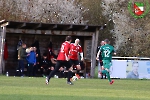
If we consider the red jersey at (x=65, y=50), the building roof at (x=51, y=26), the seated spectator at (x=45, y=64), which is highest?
the building roof at (x=51, y=26)

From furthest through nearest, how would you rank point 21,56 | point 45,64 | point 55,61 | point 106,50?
A: point 45,64 → point 55,61 → point 21,56 → point 106,50

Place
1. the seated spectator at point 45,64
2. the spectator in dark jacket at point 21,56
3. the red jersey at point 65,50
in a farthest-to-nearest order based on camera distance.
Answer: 1. the seated spectator at point 45,64
2. the spectator in dark jacket at point 21,56
3. the red jersey at point 65,50

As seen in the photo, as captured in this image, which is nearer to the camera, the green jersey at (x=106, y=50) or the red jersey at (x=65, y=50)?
the red jersey at (x=65, y=50)

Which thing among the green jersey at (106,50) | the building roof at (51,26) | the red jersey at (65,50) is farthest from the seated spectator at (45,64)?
the red jersey at (65,50)

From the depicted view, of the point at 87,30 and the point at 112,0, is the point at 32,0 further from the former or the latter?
the point at 87,30

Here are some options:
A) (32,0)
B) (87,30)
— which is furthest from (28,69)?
(32,0)

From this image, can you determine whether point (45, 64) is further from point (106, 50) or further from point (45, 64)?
point (106, 50)

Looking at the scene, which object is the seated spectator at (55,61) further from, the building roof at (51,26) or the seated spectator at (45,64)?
the building roof at (51,26)

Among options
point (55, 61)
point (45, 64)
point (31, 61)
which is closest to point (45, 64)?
point (45, 64)

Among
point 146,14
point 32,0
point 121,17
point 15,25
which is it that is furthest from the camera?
point 121,17

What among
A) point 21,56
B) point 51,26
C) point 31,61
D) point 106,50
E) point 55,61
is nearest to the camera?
point 106,50

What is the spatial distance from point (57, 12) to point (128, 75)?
32428mm

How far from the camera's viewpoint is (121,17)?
263ft

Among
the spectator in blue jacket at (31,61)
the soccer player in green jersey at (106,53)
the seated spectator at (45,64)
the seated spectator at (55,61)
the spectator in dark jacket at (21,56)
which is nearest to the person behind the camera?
the soccer player in green jersey at (106,53)
